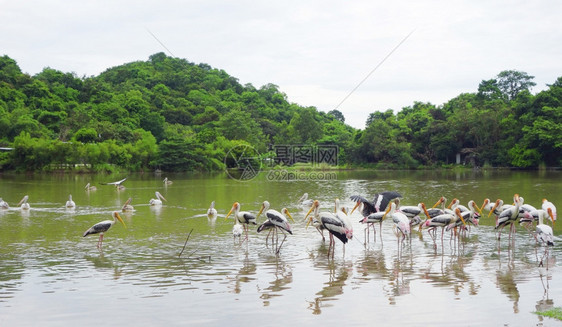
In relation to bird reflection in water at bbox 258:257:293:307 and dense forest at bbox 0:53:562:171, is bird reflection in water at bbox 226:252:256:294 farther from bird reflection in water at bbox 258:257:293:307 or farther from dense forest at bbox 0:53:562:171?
dense forest at bbox 0:53:562:171

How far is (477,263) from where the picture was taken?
10.3 metres

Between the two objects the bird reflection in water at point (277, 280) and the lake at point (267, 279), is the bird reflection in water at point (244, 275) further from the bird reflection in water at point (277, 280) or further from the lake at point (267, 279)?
the bird reflection in water at point (277, 280)

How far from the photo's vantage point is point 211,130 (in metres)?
72.6

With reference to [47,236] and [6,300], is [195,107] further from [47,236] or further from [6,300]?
[6,300]

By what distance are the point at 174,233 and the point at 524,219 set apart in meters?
8.69

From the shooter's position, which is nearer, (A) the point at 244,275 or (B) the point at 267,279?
(B) the point at 267,279

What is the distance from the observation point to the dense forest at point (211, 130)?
56750mm

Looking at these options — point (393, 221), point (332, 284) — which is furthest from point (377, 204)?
point (332, 284)

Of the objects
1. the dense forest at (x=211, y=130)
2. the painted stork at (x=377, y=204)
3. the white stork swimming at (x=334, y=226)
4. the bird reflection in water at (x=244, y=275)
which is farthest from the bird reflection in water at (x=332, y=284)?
the dense forest at (x=211, y=130)

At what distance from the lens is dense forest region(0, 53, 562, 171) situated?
5675 centimetres

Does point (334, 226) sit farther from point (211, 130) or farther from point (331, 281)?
point (211, 130)

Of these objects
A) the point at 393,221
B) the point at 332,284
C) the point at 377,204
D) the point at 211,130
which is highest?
the point at 211,130

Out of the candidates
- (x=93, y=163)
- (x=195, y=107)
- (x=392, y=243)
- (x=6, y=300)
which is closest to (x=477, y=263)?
(x=392, y=243)

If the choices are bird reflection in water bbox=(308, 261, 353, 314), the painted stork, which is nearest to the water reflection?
bird reflection in water bbox=(308, 261, 353, 314)
